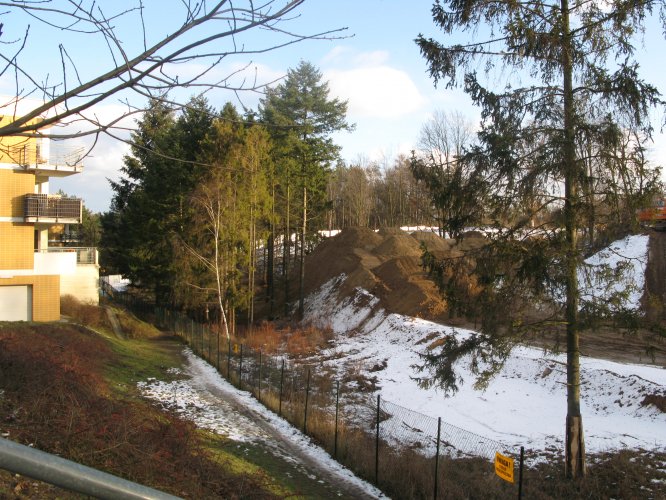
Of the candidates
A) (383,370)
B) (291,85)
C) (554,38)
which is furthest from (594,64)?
(291,85)

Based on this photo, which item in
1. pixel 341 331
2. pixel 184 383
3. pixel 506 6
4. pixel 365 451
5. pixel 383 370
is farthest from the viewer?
pixel 341 331

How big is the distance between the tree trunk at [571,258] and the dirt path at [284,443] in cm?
402

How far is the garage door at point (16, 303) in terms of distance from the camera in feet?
91.9

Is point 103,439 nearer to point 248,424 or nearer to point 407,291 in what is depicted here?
point 248,424

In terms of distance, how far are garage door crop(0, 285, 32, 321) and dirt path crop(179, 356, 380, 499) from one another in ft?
47.5

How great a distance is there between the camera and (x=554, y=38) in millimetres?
10391

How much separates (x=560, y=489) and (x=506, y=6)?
9421 millimetres

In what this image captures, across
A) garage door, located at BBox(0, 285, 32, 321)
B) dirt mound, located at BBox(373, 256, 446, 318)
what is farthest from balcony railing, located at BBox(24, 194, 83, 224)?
dirt mound, located at BBox(373, 256, 446, 318)

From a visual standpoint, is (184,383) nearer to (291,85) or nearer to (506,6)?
(506,6)

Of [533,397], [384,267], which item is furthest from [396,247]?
[533,397]

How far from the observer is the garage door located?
91.9ft

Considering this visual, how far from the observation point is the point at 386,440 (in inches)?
530

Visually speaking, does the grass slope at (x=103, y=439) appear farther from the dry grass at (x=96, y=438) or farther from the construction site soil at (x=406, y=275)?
the construction site soil at (x=406, y=275)

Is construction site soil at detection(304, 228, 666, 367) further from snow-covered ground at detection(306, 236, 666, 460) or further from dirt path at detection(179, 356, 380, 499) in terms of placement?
dirt path at detection(179, 356, 380, 499)
